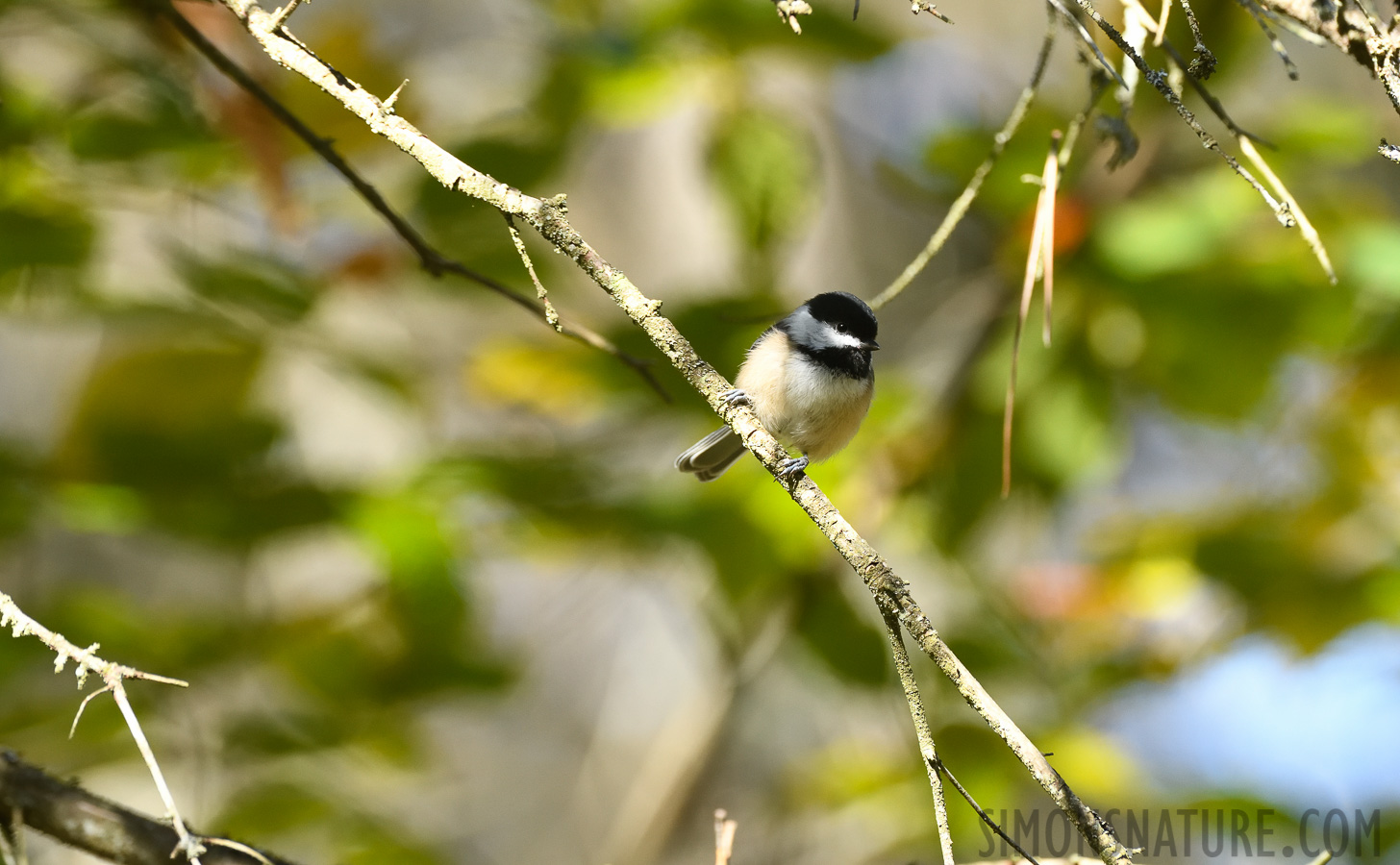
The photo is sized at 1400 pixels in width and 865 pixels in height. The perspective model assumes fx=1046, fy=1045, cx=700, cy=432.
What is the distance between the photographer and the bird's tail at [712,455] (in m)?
2.27

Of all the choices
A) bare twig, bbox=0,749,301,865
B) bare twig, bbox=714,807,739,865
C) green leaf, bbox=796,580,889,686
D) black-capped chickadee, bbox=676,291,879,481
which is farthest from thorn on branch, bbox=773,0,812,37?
green leaf, bbox=796,580,889,686

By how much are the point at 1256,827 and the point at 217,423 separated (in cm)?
236

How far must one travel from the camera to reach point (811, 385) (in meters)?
2.33

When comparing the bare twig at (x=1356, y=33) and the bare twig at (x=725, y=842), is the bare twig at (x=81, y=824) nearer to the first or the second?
the bare twig at (x=725, y=842)

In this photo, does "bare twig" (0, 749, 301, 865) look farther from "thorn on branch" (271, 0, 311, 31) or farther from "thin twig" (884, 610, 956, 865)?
"thorn on branch" (271, 0, 311, 31)

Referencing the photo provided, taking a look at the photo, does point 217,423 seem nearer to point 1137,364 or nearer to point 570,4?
point 570,4

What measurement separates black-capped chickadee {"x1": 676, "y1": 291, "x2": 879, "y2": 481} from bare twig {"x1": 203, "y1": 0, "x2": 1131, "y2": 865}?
1.14 metres

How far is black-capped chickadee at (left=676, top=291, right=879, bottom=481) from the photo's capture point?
2291 millimetres

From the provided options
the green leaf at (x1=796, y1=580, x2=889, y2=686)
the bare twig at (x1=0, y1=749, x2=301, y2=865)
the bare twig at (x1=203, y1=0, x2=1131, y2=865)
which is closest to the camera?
the bare twig at (x1=203, y1=0, x2=1131, y2=865)

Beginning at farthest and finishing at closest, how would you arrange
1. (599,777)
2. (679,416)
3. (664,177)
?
(599,777)
(664,177)
(679,416)

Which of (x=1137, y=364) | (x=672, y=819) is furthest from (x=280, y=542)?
(x=1137, y=364)

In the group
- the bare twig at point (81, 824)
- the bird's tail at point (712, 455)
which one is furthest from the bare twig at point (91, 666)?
the bird's tail at point (712, 455)

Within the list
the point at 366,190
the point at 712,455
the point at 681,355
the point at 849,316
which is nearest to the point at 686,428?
the point at 712,455

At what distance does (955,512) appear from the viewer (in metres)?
2.44
